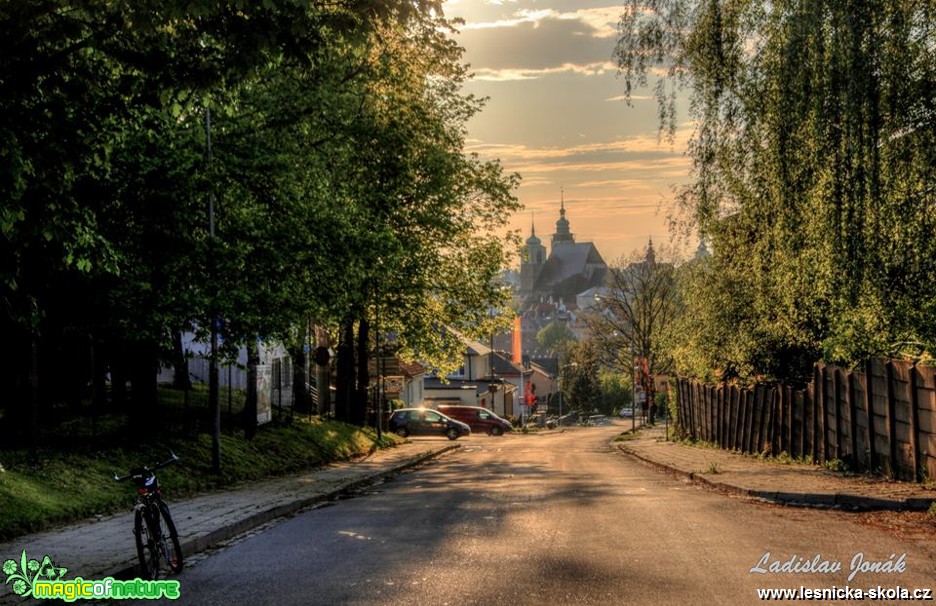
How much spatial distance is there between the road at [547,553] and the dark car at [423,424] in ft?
117

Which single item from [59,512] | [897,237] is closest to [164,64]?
[59,512]

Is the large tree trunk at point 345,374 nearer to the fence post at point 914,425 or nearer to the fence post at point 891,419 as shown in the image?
the fence post at point 891,419

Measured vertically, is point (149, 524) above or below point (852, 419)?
below

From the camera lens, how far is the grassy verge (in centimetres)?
1313

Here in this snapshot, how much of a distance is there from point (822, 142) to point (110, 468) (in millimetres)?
12376

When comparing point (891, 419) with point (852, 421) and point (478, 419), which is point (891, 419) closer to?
point (852, 421)

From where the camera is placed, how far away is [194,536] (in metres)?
11.9

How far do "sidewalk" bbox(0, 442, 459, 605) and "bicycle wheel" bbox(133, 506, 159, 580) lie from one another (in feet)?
1.15

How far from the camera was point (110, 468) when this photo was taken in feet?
55.2

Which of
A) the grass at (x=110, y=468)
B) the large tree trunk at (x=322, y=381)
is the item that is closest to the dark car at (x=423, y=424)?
the large tree trunk at (x=322, y=381)

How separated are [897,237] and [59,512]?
39.0 feet

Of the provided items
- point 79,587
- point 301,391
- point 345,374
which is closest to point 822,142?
point 79,587

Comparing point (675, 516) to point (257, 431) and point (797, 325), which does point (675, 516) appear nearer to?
point (797, 325)

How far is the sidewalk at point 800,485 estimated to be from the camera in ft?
45.0
